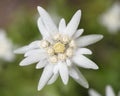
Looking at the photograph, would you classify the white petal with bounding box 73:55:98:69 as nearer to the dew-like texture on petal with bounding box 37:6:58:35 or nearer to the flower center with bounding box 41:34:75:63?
the flower center with bounding box 41:34:75:63

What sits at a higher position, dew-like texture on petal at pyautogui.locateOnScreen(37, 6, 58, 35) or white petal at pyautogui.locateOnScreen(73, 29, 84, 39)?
dew-like texture on petal at pyautogui.locateOnScreen(37, 6, 58, 35)

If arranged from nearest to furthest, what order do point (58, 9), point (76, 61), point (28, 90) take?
point (76, 61) < point (28, 90) < point (58, 9)

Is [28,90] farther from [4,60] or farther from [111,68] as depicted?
[111,68]

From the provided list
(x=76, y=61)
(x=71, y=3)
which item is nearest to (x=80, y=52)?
(x=76, y=61)

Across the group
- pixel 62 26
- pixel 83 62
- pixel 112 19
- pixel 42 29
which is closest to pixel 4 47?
pixel 112 19

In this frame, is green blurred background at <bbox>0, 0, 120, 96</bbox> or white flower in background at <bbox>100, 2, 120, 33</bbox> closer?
green blurred background at <bbox>0, 0, 120, 96</bbox>

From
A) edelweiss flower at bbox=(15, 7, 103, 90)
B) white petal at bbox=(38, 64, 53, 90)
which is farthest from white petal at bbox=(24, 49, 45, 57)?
white petal at bbox=(38, 64, 53, 90)

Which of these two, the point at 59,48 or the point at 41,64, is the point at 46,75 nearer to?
the point at 41,64
